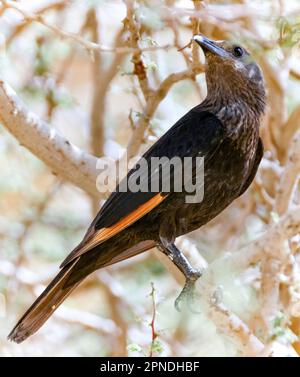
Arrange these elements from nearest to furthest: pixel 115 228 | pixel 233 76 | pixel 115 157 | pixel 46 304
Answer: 1. pixel 115 228
2. pixel 46 304
3. pixel 233 76
4. pixel 115 157

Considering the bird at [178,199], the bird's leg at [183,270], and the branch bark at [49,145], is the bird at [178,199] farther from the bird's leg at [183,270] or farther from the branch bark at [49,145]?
the branch bark at [49,145]

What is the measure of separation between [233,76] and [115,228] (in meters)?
1.18

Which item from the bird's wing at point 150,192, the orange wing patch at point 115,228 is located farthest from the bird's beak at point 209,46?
the orange wing patch at point 115,228

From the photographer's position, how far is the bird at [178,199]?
4793mm

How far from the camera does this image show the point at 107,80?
22.2 ft

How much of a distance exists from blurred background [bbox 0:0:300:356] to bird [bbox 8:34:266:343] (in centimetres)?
25

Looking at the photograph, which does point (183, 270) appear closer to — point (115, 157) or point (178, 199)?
point (178, 199)

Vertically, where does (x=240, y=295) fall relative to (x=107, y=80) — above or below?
below

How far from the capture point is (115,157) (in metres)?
6.00

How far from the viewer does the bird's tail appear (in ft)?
16.0

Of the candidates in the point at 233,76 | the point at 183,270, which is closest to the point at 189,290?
the point at 183,270

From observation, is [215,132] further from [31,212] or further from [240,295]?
[31,212]
